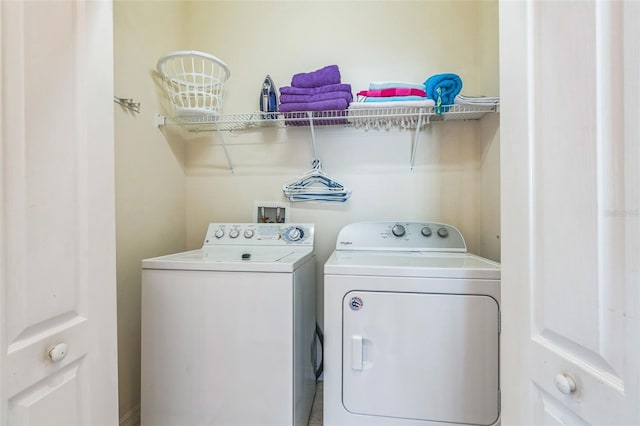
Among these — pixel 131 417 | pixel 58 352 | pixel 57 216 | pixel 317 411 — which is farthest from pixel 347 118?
pixel 131 417

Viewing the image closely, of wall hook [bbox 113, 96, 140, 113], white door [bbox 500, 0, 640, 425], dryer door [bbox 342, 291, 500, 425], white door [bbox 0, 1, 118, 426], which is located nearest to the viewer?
white door [bbox 500, 0, 640, 425]

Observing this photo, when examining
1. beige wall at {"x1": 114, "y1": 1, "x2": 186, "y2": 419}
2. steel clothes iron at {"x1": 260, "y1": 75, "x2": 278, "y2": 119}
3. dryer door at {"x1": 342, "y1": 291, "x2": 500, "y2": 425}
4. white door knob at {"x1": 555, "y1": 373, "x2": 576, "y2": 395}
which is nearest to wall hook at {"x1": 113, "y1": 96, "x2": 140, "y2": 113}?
beige wall at {"x1": 114, "y1": 1, "x2": 186, "y2": 419}

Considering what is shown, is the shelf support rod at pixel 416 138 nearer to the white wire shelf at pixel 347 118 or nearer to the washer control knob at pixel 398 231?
the white wire shelf at pixel 347 118

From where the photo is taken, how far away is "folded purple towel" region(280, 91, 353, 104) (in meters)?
1.56

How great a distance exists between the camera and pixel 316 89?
1.60 meters

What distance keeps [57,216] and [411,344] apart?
1.18m

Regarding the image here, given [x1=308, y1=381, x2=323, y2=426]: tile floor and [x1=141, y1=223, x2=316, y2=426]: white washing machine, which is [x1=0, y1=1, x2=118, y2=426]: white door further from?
[x1=308, y1=381, x2=323, y2=426]: tile floor

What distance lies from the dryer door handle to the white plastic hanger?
971 mm

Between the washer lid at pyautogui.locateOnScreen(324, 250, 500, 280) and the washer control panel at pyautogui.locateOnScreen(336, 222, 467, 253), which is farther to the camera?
the washer control panel at pyautogui.locateOnScreen(336, 222, 467, 253)

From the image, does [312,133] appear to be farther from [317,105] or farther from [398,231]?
[398,231]

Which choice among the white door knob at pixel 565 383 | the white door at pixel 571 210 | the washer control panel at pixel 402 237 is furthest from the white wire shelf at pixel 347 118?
the white door knob at pixel 565 383

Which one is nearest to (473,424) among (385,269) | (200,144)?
(385,269)

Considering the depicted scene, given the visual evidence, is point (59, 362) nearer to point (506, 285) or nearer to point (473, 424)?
point (506, 285)

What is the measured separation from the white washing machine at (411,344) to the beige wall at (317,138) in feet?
2.22
